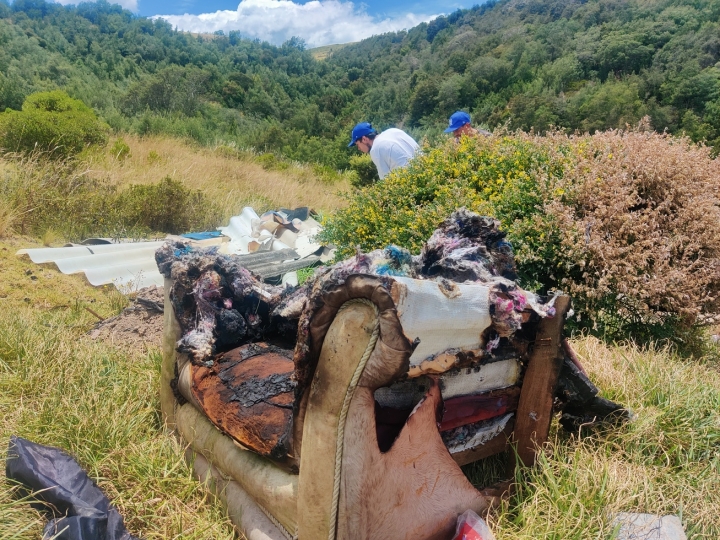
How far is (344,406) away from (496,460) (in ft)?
4.23

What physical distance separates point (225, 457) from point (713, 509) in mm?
1950

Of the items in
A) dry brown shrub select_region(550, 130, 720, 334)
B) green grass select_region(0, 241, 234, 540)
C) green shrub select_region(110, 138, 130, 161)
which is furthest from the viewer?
green shrub select_region(110, 138, 130, 161)

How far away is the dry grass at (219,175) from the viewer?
8891 mm

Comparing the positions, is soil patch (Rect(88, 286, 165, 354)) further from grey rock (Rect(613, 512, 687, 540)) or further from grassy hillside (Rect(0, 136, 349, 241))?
grey rock (Rect(613, 512, 687, 540))

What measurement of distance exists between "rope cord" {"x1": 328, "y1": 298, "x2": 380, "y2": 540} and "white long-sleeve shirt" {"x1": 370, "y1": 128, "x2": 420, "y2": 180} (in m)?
4.17

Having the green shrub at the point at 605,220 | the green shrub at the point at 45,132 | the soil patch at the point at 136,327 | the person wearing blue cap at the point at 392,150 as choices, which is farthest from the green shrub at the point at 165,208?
the green shrub at the point at 605,220

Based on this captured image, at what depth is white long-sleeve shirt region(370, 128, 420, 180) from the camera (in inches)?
208

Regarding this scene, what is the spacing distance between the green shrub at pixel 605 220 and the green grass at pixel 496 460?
0.34m

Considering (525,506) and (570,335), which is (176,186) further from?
(525,506)

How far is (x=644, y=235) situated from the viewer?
10.6 ft

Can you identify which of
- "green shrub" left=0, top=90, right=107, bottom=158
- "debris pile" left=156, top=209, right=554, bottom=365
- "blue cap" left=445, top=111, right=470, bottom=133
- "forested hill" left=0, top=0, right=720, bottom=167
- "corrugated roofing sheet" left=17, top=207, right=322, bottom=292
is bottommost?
"corrugated roofing sheet" left=17, top=207, right=322, bottom=292

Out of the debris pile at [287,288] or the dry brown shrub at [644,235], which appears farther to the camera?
the dry brown shrub at [644,235]

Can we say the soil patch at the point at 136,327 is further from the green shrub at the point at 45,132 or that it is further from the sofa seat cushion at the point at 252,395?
the green shrub at the point at 45,132

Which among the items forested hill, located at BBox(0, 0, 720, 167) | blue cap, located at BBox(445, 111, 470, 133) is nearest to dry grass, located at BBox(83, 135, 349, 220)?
blue cap, located at BBox(445, 111, 470, 133)
